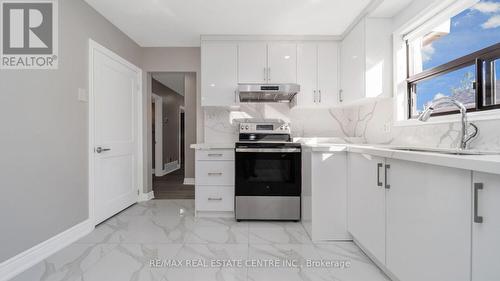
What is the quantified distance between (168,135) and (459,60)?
589 cm

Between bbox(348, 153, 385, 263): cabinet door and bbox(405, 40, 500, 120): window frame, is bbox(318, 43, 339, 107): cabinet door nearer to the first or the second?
bbox(405, 40, 500, 120): window frame

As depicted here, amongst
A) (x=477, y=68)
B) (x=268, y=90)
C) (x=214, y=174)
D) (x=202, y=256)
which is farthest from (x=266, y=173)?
(x=477, y=68)

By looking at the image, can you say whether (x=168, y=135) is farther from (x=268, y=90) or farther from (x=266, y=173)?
(x=266, y=173)

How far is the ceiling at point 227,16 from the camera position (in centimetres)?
229

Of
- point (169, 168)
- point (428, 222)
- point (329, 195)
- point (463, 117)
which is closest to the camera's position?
point (428, 222)

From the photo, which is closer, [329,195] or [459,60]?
[459,60]

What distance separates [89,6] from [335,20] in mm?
2611

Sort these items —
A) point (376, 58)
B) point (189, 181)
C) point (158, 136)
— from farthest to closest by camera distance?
point (158, 136) < point (189, 181) < point (376, 58)

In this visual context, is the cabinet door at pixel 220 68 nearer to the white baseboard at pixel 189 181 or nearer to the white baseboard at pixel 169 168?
the white baseboard at pixel 189 181

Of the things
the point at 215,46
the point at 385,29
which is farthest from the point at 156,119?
the point at 385,29

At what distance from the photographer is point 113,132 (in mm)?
2738

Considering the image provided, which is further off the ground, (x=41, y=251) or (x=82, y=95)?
(x=82, y=95)

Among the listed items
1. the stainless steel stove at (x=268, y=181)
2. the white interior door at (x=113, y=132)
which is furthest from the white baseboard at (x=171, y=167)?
the stainless steel stove at (x=268, y=181)

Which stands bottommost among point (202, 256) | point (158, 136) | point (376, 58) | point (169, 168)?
point (202, 256)
